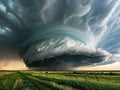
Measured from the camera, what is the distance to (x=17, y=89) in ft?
221

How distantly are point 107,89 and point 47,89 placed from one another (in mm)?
16151

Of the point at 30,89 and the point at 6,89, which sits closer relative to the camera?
the point at 30,89

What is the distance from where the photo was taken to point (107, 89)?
63.8 meters

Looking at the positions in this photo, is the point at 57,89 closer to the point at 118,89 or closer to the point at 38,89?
the point at 38,89

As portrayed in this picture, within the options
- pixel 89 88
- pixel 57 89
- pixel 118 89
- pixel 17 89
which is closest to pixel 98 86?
pixel 89 88

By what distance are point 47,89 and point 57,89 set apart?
10.8 feet

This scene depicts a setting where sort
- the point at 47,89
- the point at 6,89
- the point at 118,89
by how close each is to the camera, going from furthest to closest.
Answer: the point at 6,89, the point at 47,89, the point at 118,89

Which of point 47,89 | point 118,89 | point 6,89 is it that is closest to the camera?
point 118,89

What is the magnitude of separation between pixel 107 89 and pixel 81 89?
23.9 ft

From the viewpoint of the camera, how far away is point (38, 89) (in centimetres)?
6562

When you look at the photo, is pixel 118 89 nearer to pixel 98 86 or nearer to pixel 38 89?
pixel 98 86

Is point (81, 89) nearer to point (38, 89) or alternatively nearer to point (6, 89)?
point (38, 89)

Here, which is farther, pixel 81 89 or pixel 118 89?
pixel 81 89

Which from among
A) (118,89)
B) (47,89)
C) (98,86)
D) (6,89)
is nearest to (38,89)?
(47,89)
